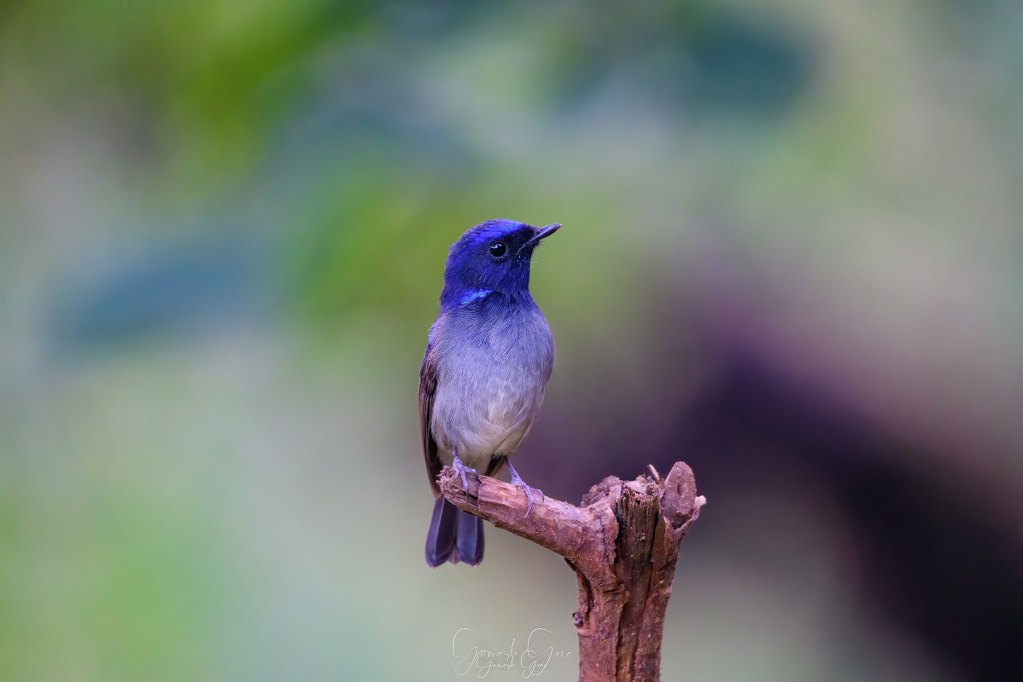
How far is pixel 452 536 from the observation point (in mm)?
3029

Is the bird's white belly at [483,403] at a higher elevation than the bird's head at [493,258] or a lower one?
lower

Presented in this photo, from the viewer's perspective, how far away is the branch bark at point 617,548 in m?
2.09

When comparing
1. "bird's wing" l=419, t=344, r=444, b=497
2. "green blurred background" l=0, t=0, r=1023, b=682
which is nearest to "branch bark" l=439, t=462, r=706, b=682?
"bird's wing" l=419, t=344, r=444, b=497

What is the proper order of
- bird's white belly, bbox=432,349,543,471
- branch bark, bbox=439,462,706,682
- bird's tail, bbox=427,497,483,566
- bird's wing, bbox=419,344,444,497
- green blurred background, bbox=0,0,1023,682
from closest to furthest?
branch bark, bbox=439,462,706,682, bird's white belly, bbox=432,349,543,471, bird's wing, bbox=419,344,444,497, bird's tail, bbox=427,497,483,566, green blurred background, bbox=0,0,1023,682

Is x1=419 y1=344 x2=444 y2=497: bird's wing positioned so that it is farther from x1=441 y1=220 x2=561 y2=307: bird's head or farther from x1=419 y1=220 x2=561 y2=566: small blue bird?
x1=441 y1=220 x2=561 y2=307: bird's head

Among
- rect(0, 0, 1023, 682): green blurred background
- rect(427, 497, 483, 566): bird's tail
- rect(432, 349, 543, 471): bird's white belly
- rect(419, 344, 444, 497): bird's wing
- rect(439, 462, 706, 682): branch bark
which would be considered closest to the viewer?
rect(439, 462, 706, 682): branch bark

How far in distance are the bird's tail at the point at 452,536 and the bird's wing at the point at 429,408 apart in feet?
0.26

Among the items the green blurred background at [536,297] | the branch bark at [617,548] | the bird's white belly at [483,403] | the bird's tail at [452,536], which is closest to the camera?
the branch bark at [617,548]

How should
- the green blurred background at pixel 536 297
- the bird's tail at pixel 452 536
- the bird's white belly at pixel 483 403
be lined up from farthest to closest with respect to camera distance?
the green blurred background at pixel 536 297
the bird's tail at pixel 452 536
the bird's white belly at pixel 483 403

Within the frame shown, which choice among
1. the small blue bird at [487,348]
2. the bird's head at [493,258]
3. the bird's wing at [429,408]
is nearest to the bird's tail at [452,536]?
the bird's wing at [429,408]

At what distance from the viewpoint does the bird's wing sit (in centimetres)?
279

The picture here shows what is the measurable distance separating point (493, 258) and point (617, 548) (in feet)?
3.30

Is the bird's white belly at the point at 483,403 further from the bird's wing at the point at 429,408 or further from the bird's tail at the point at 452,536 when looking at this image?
the bird's tail at the point at 452,536

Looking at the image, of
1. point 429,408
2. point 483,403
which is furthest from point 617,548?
point 429,408
